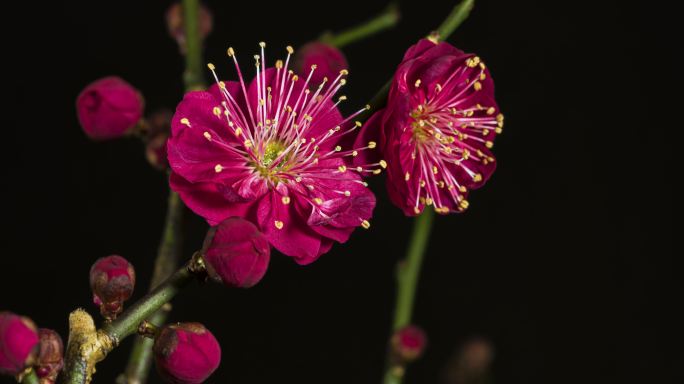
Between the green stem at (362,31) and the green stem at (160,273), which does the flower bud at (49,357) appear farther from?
the green stem at (362,31)

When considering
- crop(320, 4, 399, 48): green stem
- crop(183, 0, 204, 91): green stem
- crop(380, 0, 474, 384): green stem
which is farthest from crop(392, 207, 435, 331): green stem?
crop(183, 0, 204, 91): green stem

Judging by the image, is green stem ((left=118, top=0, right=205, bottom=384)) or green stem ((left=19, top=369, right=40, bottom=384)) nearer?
green stem ((left=19, top=369, right=40, bottom=384))

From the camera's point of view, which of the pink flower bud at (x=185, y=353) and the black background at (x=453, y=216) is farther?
the black background at (x=453, y=216)

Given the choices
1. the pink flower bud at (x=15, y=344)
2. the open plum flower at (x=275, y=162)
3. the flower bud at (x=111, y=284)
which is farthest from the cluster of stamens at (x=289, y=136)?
the pink flower bud at (x=15, y=344)

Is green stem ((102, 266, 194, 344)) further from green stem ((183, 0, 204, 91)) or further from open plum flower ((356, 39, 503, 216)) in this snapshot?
green stem ((183, 0, 204, 91))

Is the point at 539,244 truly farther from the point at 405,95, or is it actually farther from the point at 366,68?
the point at 405,95
